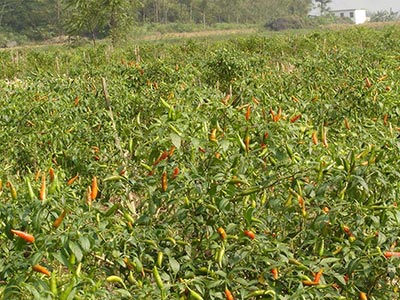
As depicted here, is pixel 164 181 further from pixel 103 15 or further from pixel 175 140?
pixel 103 15

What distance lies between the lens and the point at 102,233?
1.88 m

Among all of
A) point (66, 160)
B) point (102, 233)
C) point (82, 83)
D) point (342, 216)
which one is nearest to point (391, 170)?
point (342, 216)

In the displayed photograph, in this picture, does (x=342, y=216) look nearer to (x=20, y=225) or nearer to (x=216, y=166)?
(x=216, y=166)

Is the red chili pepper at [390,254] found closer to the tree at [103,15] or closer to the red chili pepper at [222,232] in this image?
the red chili pepper at [222,232]

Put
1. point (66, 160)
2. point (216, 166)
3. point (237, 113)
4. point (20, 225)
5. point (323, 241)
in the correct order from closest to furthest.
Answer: point (20, 225)
point (323, 241)
point (216, 166)
point (237, 113)
point (66, 160)

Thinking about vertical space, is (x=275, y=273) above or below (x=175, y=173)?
below

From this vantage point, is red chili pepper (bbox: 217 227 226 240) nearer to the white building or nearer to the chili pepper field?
the chili pepper field

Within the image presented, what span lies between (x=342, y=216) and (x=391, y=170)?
10.8 inches

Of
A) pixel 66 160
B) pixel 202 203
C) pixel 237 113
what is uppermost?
pixel 237 113

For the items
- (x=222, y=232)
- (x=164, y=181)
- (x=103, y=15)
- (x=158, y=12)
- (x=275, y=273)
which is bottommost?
(x=275, y=273)

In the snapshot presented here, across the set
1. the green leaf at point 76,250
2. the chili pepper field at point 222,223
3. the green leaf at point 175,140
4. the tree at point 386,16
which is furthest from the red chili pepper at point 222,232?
the tree at point 386,16

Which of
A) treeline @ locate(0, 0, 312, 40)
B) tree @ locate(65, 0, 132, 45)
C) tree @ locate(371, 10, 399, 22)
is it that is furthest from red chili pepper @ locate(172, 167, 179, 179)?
tree @ locate(371, 10, 399, 22)

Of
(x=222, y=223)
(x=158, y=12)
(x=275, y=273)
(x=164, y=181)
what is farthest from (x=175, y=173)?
(x=158, y=12)

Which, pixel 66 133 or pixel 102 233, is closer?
pixel 102 233
